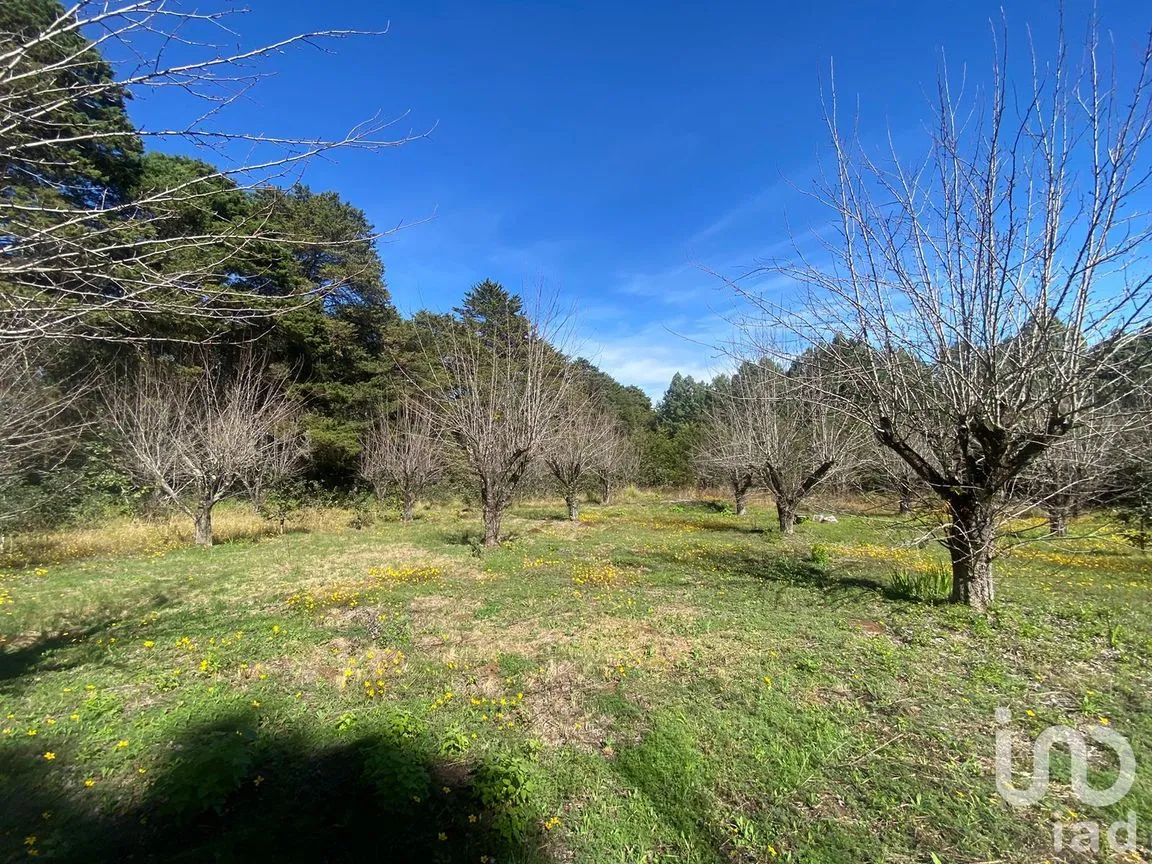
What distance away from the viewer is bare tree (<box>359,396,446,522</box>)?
19.2 m

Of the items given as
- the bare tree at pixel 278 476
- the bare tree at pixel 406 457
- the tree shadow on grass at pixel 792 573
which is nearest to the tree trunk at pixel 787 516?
the tree shadow on grass at pixel 792 573

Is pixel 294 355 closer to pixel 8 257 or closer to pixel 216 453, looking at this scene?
pixel 216 453

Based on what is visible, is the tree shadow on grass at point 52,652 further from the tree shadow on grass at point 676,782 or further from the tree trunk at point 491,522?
the tree trunk at point 491,522

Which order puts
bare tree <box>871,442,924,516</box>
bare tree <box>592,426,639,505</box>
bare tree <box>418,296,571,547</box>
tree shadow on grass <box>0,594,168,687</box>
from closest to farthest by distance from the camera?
tree shadow on grass <box>0,594,168,687</box> < bare tree <box>871,442,924,516</box> < bare tree <box>418,296,571,547</box> < bare tree <box>592,426,639,505</box>

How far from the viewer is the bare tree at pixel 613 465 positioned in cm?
2431

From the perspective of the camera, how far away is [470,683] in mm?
4207

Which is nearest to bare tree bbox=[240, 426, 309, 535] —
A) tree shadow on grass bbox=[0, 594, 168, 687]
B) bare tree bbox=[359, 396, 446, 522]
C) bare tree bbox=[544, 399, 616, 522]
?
bare tree bbox=[359, 396, 446, 522]

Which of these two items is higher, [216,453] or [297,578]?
[216,453]

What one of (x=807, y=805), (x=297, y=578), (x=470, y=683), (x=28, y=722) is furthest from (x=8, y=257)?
(x=297, y=578)

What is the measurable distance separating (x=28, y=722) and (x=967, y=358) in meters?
9.03

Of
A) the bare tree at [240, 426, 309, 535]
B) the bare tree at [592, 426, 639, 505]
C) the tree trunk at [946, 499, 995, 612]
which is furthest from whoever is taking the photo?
the bare tree at [592, 426, 639, 505]

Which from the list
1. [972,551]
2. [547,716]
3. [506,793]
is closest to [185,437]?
[547,716]

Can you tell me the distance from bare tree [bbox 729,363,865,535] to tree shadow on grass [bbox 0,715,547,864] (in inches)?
523

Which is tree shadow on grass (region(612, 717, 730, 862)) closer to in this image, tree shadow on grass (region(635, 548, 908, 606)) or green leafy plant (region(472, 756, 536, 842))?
green leafy plant (region(472, 756, 536, 842))
